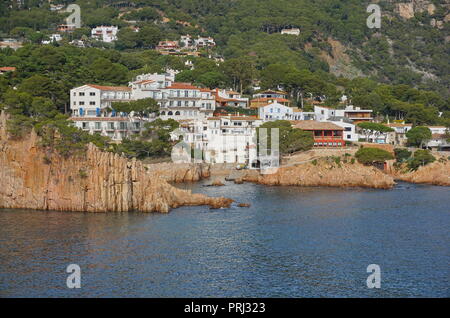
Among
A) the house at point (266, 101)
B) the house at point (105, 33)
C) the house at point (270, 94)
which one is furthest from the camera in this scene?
the house at point (105, 33)

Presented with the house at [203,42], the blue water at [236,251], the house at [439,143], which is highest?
the house at [203,42]

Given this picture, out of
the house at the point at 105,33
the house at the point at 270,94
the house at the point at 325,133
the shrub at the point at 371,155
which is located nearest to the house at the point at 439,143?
the house at the point at 325,133

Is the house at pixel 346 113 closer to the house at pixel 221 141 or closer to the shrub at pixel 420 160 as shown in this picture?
the house at pixel 221 141

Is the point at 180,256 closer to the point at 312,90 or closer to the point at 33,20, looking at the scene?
the point at 312,90

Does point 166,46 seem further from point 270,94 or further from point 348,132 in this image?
point 348,132

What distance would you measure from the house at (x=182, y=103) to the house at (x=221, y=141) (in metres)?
6.68

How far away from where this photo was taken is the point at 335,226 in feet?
157

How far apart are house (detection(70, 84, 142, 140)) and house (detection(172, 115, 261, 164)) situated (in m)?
5.83

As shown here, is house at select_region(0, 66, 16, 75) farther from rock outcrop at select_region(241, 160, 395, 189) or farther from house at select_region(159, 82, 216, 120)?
rock outcrop at select_region(241, 160, 395, 189)

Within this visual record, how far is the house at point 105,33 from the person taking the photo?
141 m

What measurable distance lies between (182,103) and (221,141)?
1254 centimetres

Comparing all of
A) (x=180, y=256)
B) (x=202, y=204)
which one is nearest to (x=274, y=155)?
(x=202, y=204)

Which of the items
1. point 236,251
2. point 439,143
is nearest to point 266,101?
point 439,143

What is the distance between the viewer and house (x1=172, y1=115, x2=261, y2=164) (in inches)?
3012
